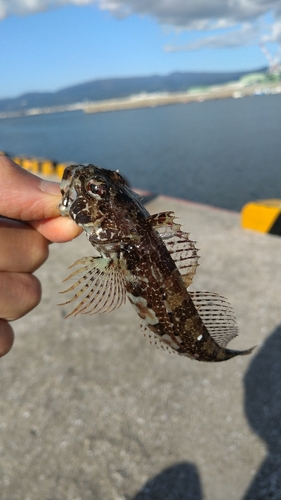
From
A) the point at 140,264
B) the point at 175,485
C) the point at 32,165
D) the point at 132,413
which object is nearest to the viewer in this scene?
the point at 140,264

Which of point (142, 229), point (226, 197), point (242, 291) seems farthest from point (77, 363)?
point (226, 197)

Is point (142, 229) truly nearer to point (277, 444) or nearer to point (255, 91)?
point (277, 444)

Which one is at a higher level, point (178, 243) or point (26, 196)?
point (26, 196)

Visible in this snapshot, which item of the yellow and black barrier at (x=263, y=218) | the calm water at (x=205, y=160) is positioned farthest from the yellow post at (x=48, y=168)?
the yellow and black barrier at (x=263, y=218)

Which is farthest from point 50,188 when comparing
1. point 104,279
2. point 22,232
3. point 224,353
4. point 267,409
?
point 267,409

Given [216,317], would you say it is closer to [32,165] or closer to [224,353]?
[224,353]

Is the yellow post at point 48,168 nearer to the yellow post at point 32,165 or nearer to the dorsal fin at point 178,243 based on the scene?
the yellow post at point 32,165
